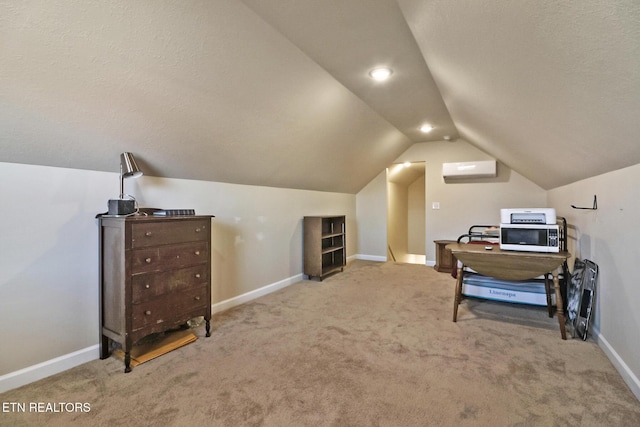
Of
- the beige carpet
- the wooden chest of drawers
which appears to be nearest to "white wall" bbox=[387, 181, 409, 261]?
the beige carpet

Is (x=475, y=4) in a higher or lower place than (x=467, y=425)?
higher

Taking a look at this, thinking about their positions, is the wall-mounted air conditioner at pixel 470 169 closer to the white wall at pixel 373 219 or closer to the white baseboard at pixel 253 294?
the white wall at pixel 373 219

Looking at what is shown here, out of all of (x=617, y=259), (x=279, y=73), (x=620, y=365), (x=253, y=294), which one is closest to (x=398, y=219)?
(x=253, y=294)

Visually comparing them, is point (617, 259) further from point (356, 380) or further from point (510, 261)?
point (356, 380)

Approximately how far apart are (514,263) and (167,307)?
9.20 ft

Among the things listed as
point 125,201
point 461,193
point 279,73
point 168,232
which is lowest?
point 168,232

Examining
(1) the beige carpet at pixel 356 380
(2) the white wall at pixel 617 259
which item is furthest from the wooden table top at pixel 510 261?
(1) the beige carpet at pixel 356 380

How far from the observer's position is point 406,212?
7.42 meters

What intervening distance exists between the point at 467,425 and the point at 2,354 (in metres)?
2.62

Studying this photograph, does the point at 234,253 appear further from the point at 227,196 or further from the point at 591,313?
the point at 591,313

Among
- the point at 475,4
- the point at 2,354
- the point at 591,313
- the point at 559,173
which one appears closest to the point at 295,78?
the point at 475,4

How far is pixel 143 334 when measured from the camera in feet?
6.79

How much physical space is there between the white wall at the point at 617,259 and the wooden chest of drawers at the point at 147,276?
288 centimetres

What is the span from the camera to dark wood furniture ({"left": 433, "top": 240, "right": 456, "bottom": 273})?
480 centimetres
